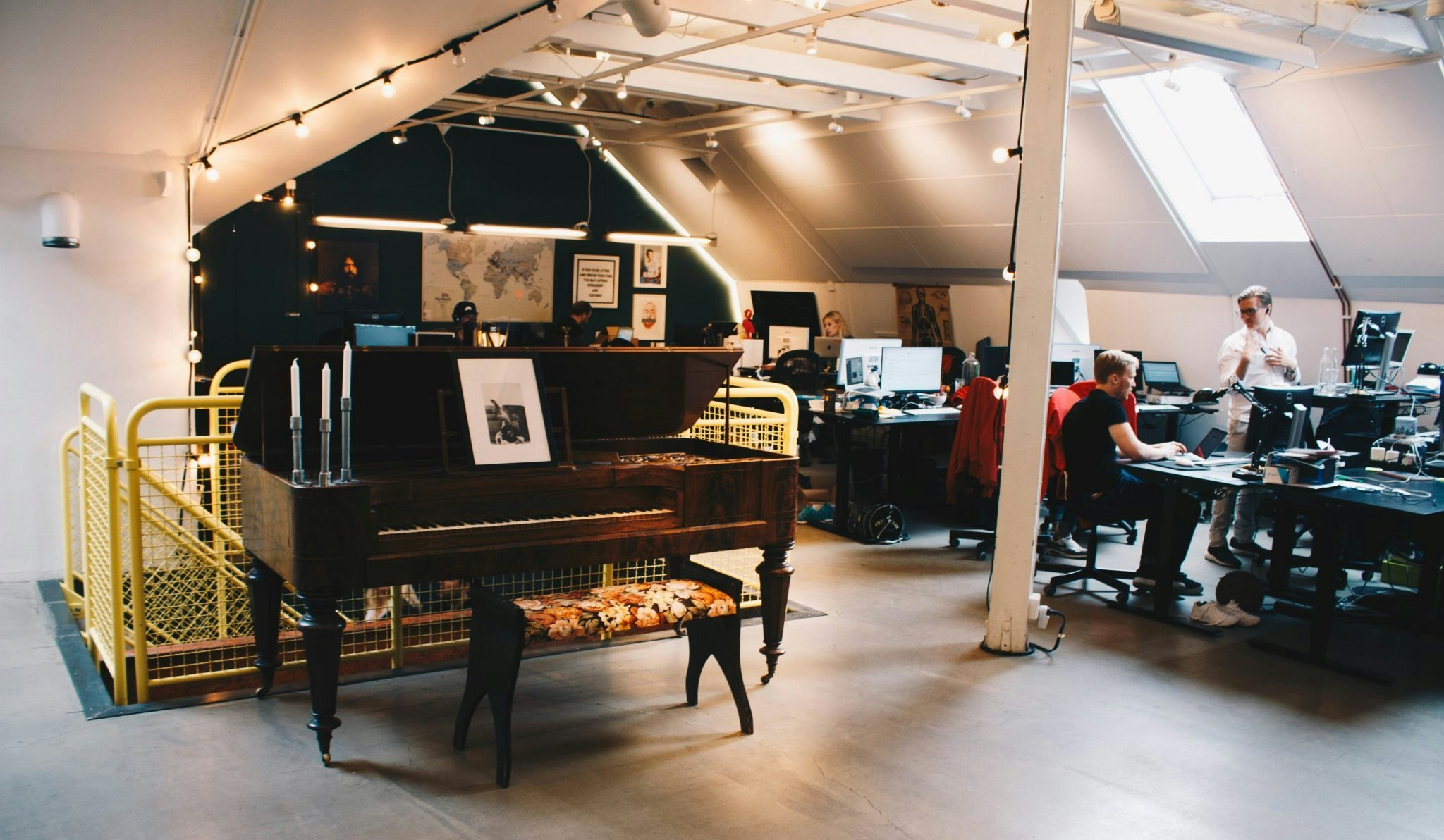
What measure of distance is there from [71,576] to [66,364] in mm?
1317

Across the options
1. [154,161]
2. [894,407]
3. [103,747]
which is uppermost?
[154,161]

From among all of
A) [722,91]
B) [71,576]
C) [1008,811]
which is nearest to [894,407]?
[722,91]

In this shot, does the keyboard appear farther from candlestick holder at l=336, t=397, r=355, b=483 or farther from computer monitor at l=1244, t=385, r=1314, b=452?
candlestick holder at l=336, t=397, r=355, b=483

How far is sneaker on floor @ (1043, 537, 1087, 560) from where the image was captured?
23.0 feet

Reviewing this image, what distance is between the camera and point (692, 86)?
9492mm

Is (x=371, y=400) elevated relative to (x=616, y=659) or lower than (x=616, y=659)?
elevated

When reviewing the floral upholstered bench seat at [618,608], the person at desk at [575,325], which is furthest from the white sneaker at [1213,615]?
the person at desk at [575,325]

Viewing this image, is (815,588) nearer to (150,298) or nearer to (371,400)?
(371,400)

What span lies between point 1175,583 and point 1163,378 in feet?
13.5

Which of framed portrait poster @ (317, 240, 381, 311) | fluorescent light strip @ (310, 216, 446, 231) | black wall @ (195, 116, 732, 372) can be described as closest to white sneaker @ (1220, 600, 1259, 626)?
black wall @ (195, 116, 732, 372)

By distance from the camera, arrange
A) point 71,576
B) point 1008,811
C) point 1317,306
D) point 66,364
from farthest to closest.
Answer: point 1317,306
point 66,364
point 71,576
point 1008,811

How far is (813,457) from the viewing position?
10867 mm

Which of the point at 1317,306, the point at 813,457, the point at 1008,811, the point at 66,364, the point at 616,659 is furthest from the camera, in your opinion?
the point at 813,457

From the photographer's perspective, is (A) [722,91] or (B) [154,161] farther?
(A) [722,91]
